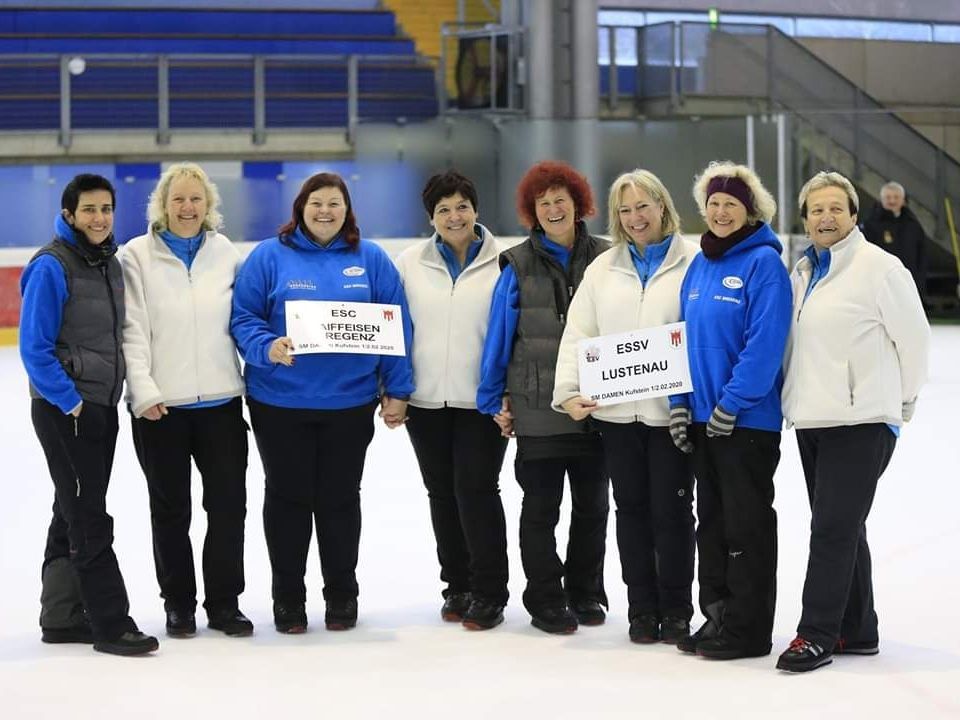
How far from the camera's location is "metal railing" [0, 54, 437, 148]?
15.6 meters

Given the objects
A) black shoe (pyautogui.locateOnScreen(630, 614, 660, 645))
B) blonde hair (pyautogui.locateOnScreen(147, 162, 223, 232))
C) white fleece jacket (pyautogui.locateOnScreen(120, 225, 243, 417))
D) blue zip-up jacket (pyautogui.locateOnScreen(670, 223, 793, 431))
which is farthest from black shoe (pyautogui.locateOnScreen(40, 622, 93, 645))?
blue zip-up jacket (pyautogui.locateOnScreen(670, 223, 793, 431))

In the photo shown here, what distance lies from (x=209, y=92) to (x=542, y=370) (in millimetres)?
12291

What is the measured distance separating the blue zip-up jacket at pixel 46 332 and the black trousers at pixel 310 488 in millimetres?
639

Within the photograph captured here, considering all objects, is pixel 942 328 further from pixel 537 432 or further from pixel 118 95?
pixel 537 432

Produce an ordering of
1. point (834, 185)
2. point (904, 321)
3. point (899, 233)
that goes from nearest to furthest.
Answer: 1. point (904, 321)
2. point (834, 185)
3. point (899, 233)

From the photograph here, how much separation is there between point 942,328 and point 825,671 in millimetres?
12246

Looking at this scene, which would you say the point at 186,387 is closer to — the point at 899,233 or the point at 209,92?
the point at 899,233

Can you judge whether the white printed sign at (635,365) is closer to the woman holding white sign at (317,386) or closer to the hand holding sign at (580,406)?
the hand holding sign at (580,406)

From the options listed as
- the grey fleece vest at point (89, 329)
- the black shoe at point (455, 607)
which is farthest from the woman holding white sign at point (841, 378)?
the grey fleece vest at point (89, 329)

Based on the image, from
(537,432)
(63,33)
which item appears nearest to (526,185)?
(537,432)

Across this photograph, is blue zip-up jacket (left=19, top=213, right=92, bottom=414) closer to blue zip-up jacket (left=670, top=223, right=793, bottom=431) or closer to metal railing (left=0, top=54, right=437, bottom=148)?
blue zip-up jacket (left=670, top=223, right=793, bottom=431)

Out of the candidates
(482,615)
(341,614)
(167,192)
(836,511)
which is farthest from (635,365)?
(167,192)

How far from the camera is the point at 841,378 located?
382 centimetres

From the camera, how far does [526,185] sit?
446 cm
